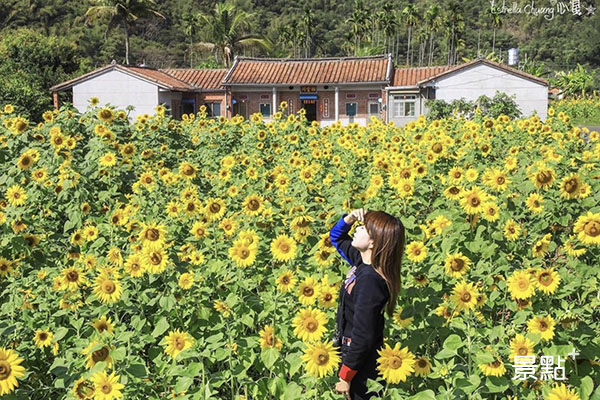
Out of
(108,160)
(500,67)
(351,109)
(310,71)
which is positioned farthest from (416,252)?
(310,71)

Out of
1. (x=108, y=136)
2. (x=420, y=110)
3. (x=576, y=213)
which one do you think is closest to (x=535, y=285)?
(x=576, y=213)

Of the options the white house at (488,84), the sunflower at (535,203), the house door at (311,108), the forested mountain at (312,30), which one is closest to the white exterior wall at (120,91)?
the house door at (311,108)

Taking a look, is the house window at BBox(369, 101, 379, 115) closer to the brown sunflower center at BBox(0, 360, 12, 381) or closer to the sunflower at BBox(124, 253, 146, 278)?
the sunflower at BBox(124, 253, 146, 278)

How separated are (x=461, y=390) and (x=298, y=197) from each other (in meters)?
2.11

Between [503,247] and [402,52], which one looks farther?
[402,52]

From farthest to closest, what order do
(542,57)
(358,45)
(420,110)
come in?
(542,57) → (358,45) → (420,110)

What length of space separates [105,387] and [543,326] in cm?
181

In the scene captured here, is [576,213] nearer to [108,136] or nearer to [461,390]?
[461,390]

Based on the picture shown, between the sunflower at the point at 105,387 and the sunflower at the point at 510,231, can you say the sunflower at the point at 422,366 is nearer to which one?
the sunflower at the point at 105,387

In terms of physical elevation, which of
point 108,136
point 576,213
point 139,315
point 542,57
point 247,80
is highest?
point 542,57

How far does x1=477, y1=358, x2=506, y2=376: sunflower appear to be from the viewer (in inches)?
94.3

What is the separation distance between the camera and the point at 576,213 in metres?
3.97

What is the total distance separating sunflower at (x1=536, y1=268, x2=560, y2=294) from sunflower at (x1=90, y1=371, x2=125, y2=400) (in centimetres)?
190

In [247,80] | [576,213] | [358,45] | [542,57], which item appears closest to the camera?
[576,213]
